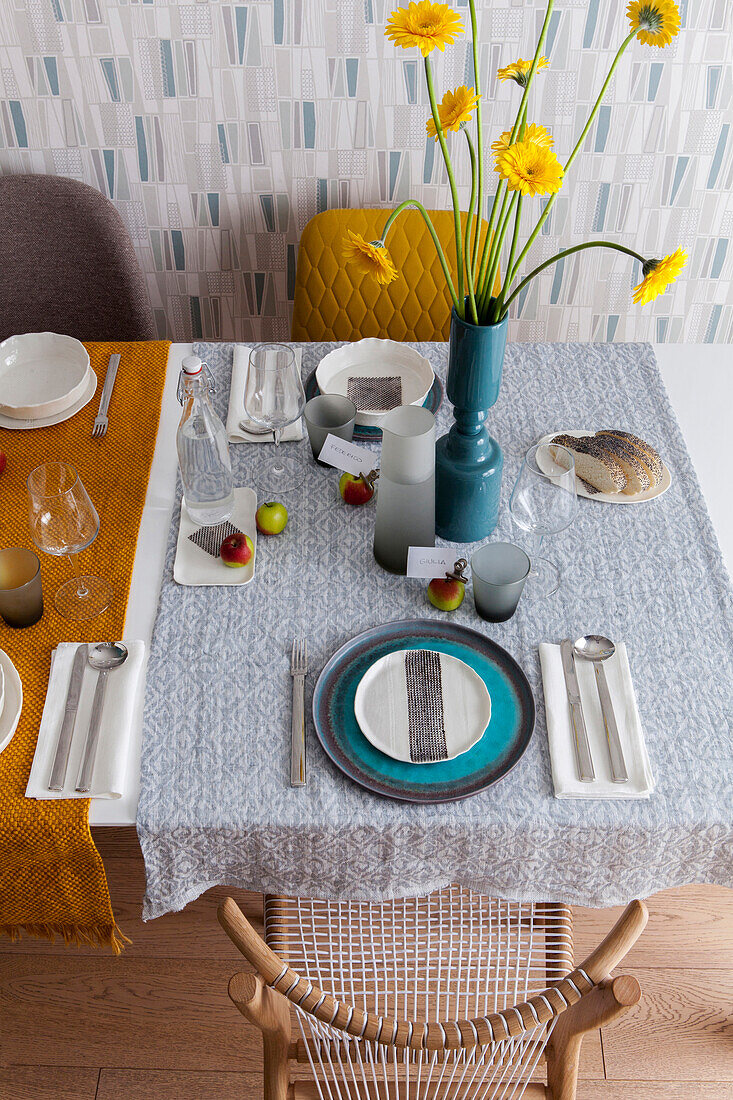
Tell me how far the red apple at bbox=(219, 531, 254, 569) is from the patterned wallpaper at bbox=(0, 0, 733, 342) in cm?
119

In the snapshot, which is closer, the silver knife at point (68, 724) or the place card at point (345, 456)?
the silver knife at point (68, 724)

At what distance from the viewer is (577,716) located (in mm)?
1139

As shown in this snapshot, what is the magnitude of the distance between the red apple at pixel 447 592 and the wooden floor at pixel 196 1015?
0.63m

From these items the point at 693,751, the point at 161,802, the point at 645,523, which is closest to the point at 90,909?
the point at 161,802

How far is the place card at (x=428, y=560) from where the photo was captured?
50.2 inches

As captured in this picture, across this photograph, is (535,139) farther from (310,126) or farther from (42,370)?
(310,126)

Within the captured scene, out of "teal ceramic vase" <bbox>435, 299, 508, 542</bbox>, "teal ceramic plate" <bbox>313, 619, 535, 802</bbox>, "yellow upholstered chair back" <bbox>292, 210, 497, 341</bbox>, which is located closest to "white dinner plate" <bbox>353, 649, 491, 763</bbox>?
"teal ceramic plate" <bbox>313, 619, 535, 802</bbox>

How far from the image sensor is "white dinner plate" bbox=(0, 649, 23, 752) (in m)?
1.11

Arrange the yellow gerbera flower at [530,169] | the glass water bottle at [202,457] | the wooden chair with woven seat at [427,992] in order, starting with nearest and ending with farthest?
1. the wooden chair with woven seat at [427,992]
2. the yellow gerbera flower at [530,169]
3. the glass water bottle at [202,457]

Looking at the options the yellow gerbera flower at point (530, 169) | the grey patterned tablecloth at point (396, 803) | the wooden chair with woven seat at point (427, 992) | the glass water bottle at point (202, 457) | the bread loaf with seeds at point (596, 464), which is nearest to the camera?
the wooden chair with woven seat at point (427, 992)

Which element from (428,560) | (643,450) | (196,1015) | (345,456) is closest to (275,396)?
(345,456)

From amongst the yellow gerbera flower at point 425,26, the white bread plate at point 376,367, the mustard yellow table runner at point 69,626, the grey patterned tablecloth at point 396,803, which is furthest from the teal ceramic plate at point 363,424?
the yellow gerbera flower at point 425,26

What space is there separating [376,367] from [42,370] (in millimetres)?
602

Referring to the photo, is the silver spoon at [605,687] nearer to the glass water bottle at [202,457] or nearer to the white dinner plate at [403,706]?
the white dinner plate at [403,706]
